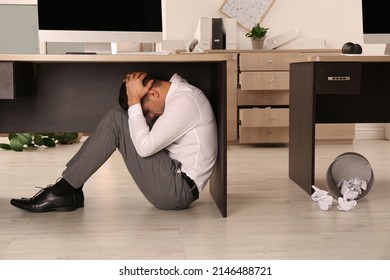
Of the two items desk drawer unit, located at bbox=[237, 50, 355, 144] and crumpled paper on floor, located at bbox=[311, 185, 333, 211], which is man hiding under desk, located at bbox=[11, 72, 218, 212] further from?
desk drawer unit, located at bbox=[237, 50, 355, 144]

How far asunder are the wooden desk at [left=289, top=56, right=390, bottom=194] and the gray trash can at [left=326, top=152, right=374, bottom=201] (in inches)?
3.8

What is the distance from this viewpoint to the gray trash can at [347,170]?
3201 mm

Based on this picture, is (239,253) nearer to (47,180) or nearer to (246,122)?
(47,180)

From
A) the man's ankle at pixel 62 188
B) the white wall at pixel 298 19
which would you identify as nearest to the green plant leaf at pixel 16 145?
the white wall at pixel 298 19

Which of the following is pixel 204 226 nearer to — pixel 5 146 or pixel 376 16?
pixel 376 16

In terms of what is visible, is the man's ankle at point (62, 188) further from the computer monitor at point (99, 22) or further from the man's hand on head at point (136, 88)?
the computer monitor at point (99, 22)

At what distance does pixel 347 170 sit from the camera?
3230 mm

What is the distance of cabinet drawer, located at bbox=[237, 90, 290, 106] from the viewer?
17.2ft

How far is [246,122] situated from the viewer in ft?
17.0

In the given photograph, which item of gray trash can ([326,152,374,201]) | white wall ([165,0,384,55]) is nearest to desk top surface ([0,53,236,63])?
gray trash can ([326,152,374,201])

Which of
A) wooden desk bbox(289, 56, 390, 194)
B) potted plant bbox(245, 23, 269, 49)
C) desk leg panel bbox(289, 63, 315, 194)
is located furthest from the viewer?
potted plant bbox(245, 23, 269, 49)

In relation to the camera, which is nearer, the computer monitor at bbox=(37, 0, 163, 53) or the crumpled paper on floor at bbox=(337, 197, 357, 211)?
the crumpled paper on floor at bbox=(337, 197, 357, 211)

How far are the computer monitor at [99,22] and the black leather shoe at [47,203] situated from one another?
740 millimetres

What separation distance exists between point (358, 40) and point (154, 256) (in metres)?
4.15
